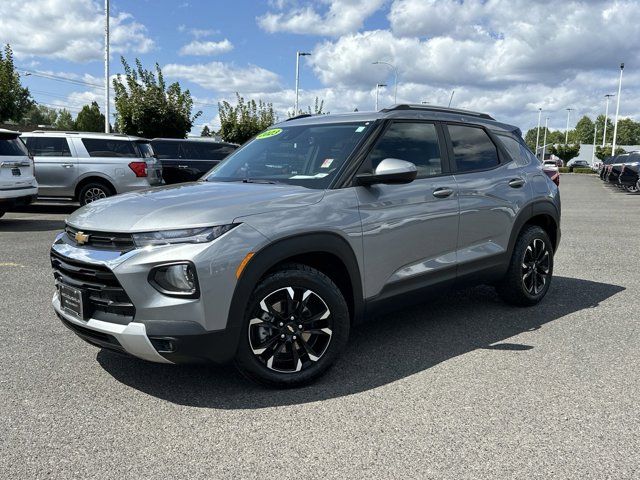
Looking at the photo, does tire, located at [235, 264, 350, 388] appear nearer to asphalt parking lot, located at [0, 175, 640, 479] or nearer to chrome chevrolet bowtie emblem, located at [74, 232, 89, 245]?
asphalt parking lot, located at [0, 175, 640, 479]

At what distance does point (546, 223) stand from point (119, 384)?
13.7 ft

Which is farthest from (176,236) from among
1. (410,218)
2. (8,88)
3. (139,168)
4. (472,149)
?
(8,88)

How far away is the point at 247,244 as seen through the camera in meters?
3.12

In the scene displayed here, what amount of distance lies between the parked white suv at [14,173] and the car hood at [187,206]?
7568mm

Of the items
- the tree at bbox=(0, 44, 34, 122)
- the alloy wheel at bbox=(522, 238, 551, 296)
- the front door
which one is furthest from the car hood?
the tree at bbox=(0, 44, 34, 122)

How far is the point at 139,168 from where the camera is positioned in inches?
492

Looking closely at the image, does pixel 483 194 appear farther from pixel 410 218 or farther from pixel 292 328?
pixel 292 328

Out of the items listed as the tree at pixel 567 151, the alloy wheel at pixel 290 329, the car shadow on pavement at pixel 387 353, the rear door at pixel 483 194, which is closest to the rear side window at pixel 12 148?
the car shadow on pavement at pixel 387 353

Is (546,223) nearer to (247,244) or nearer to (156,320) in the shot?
(247,244)

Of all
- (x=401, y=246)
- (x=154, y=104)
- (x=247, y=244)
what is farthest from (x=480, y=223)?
(x=154, y=104)

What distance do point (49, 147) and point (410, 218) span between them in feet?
35.8

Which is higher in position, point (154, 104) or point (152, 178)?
point (154, 104)

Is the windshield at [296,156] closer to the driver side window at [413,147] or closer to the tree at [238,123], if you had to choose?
the driver side window at [413,147]

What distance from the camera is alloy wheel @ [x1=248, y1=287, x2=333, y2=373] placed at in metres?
3.32
